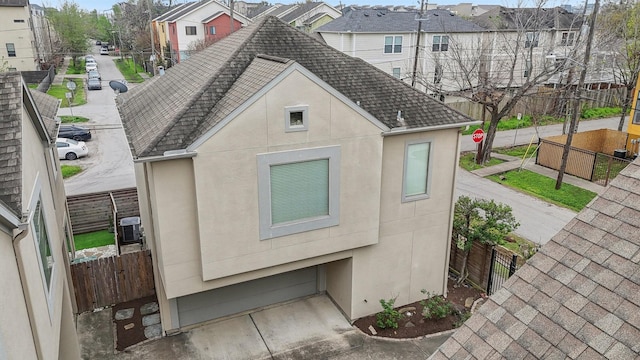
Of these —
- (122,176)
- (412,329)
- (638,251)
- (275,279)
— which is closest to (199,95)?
(275,279)

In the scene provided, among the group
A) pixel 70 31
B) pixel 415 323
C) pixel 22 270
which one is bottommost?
pixel 415 323

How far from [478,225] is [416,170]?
3.17m

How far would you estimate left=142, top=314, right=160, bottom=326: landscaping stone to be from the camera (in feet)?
41.9

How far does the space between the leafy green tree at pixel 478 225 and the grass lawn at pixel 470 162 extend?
12044mm

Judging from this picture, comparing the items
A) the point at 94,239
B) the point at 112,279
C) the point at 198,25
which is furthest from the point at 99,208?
the point at 198,25

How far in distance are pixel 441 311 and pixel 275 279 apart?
4.65 metres

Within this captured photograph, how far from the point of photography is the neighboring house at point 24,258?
5.62m

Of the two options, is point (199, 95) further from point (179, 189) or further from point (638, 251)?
point (638, 251)

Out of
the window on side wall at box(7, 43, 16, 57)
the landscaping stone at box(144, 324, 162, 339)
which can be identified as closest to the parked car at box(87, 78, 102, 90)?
the window on side wall at box(7, 43, 16, 57)

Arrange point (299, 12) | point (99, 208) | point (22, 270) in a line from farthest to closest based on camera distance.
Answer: point (299, 12) < point (99, 208) < point (22, 270)

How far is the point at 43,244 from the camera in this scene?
29.6 ft

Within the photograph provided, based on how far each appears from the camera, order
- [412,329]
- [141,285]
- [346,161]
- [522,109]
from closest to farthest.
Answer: [346,161] < [412,329] < [141,285] < [522,109]

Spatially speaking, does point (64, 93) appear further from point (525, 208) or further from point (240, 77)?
point (525, 208)

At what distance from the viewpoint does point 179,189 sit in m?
10.2
